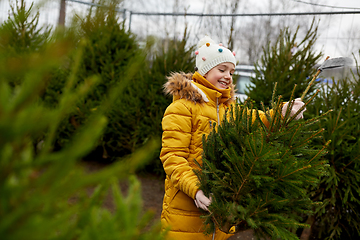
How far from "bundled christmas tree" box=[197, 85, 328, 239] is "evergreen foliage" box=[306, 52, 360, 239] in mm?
1686

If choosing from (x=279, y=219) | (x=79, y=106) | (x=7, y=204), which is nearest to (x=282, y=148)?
(x=279, y=219)

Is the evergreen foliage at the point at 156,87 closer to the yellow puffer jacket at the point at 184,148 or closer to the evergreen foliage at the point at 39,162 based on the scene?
A: the yellow puffer jacket at the point at 184,148

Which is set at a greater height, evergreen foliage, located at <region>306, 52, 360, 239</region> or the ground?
evergreen foliage, located at <region>306, 52, 360, 239</region>

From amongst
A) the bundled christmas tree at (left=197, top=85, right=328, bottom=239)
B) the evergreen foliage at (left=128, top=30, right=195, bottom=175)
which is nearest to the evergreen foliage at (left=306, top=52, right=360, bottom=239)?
the bundled christmas tree at (left=197, top=85, right=328, bottom=239)

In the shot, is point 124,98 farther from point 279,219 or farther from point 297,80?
point 279,219

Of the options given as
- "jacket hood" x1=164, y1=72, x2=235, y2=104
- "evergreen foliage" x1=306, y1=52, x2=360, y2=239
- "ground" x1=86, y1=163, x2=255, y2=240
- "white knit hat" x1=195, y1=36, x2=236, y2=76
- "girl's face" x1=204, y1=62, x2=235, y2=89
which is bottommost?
"ground" x1=86, y1=163, x2=255, y2=240

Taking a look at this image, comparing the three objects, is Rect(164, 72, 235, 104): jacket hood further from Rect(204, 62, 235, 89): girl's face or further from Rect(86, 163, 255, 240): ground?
Rect(86, 163, 255, 240): ground

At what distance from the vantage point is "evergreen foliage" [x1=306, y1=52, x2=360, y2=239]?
10.4 feet

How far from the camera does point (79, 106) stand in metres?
5.45

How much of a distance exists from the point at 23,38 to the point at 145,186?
3541mm

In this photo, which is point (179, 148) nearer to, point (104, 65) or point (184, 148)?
point (184, 148)

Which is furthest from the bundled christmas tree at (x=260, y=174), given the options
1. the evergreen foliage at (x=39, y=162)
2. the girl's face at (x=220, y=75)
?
the evergreen foliage at (x=39, y=162)

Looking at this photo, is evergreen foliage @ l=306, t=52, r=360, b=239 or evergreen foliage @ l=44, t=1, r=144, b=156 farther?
evergreen foliage @ l=44, t=1, r=144, b=156

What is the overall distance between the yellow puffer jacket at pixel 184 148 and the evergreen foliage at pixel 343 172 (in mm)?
1706
